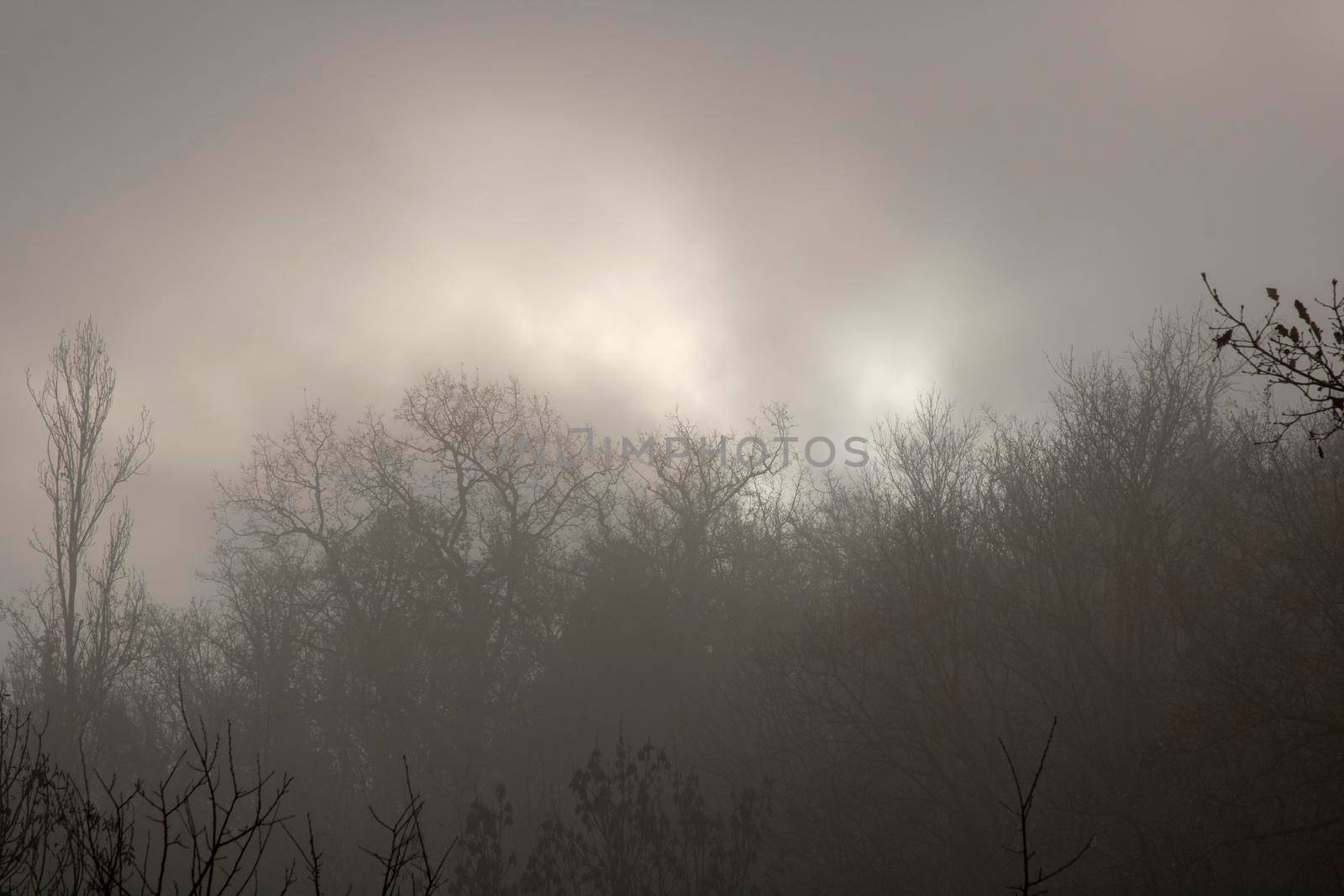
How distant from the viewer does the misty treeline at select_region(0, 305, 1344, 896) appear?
14250mm

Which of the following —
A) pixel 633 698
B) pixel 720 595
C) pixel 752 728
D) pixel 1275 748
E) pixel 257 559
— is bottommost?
pixel 1275 748

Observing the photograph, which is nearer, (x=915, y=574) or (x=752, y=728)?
(x=915, y=574)

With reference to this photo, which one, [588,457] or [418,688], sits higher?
[588,457]

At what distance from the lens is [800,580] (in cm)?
2977

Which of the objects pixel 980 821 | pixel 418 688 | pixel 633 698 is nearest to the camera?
pixel 980 821

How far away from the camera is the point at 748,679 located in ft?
76.5

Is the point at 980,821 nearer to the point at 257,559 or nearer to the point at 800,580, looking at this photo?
the point at 800,580

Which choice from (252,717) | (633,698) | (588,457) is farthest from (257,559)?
(633,698)

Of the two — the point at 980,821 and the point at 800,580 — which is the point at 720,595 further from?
the point at 980,821

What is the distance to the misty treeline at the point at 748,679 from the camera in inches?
561

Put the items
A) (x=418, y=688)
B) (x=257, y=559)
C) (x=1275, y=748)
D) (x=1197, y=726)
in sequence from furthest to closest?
(x=257, y=559), (x=418, y=688), (x=1197, y=726), (x=1275, y=748)

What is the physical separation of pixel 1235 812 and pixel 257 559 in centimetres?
3497

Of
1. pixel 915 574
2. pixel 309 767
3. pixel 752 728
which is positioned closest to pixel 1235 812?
pixel 915 574

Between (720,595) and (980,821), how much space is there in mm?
12863
